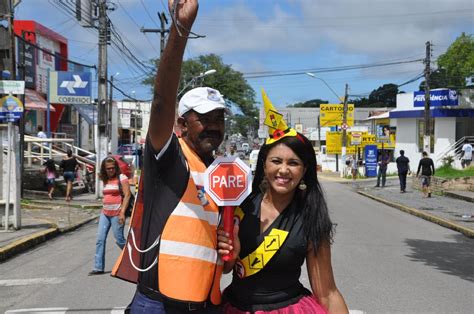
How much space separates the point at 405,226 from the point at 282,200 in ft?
36.7

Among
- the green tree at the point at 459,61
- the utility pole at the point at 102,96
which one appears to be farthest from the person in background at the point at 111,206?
the green tree at the point at 459,61

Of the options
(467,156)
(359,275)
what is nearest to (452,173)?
(467,156)

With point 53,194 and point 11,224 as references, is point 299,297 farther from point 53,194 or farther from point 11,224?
point 53,194

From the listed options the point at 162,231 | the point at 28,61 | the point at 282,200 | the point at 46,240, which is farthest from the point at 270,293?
the point at 28,61

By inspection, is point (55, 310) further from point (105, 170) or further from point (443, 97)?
point (443, 97)

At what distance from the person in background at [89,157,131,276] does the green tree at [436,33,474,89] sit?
36.9 metres

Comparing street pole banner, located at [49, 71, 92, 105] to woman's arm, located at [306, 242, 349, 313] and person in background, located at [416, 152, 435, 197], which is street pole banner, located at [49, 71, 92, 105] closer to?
person in background, located at [416, 152, 435, 197]

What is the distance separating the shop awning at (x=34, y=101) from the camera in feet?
94.0

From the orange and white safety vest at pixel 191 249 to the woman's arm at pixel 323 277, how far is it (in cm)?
55

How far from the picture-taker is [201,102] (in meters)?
2.35

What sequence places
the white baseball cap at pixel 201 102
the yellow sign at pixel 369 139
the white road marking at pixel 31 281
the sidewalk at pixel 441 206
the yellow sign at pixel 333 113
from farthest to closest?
the yellow sign at pixel 333 113 → the yellow sign at pixel 369 139 → the sidewalk at pixel 441 206 → the white road marking at pixel 31 281 → the white baseball cap at pixel 201 102

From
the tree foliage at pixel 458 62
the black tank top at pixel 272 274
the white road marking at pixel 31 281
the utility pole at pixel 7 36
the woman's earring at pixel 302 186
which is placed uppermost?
the tree foliage at pixel 458 62

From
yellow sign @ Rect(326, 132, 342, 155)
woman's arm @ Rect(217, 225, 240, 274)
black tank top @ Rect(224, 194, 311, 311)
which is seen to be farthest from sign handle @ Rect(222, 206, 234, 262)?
yellow sign @ Rect(326, 132, 342, 155)

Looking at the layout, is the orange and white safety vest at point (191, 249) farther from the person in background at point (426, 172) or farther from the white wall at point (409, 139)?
the white wall at point (409, 139)
